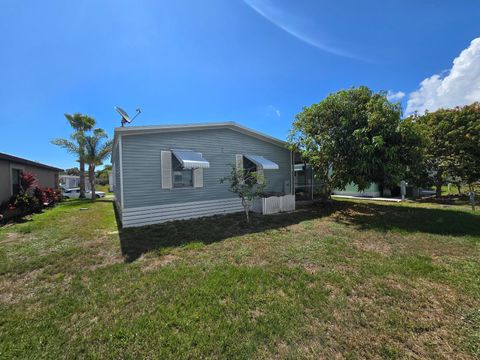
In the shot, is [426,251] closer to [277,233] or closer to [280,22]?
[277,233]

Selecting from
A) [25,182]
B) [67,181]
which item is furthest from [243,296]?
[67,181]

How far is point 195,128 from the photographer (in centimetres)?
962

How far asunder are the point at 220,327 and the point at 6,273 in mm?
5147

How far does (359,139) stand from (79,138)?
25436 millimetres

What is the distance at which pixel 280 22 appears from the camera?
9.37 m

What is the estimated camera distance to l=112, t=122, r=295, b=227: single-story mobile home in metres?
8.27

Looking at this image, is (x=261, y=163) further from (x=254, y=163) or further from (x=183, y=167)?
(x=183, y=167)

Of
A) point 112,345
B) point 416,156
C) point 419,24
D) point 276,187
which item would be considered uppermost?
point 419,24

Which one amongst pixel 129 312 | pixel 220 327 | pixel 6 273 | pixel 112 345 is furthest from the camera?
pixel 6 273

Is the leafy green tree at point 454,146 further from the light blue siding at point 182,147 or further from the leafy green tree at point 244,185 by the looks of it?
the leafy green tree at point 244,185

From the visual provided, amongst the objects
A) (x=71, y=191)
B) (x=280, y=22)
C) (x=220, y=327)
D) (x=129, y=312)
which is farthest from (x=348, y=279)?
(x=71, y=191)

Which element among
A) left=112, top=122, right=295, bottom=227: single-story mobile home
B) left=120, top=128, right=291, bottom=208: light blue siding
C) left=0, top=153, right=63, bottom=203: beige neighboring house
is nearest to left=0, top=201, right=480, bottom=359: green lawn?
left=112, top=122, right=295, bottom=227: single-story mobile home

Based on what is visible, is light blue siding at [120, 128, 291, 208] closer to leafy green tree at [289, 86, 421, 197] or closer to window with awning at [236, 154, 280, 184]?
window with awning at [236, 154, 280, 184]

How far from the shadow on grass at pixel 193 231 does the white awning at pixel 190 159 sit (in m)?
2.38
